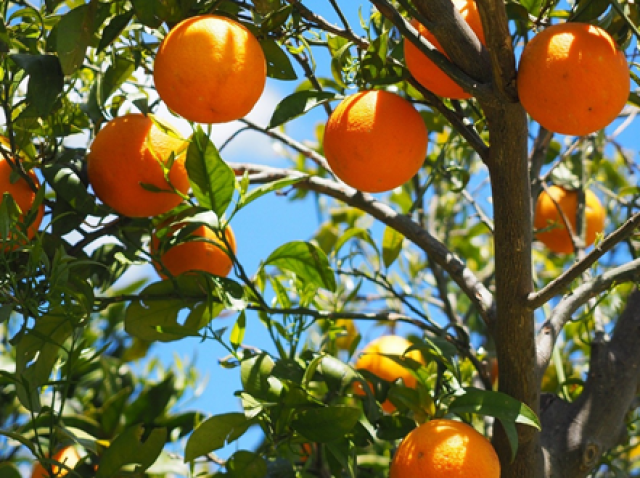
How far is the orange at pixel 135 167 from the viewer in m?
1.08

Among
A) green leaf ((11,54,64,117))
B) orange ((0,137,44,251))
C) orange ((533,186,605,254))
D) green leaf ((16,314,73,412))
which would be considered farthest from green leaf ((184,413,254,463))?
orange ((533,186,605,254))

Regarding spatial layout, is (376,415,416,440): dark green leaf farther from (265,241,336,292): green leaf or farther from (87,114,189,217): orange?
(87,114,189,217): orange

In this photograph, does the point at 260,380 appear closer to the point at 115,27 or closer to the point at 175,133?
the point at 175,133

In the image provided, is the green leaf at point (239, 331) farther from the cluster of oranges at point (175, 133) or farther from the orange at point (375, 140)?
the orange at point (375, 140)

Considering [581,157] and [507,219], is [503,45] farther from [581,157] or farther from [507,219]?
[581,157]

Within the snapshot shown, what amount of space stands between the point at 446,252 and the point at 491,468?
15.8 inches

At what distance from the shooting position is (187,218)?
40.8 inches

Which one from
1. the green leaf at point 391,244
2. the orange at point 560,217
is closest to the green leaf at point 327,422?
the green leaf at point 391,244

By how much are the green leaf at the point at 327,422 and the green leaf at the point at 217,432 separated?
0.26 ft

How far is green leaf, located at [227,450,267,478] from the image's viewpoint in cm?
106

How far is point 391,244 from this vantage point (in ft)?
4.79

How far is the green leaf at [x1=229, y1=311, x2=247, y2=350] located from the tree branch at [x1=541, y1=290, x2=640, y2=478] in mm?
495

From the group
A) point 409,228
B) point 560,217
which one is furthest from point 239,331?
point 560,217

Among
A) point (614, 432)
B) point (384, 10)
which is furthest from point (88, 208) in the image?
point (614, 432)
